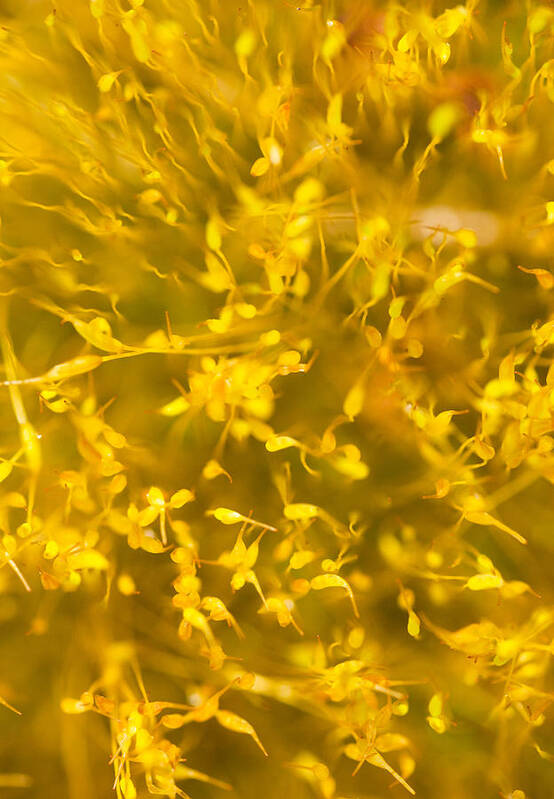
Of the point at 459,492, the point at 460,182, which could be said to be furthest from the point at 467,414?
the point at 460,182

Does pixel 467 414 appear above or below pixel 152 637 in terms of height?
above

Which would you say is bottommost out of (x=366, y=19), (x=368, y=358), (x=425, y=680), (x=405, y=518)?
(x=425, y=680)

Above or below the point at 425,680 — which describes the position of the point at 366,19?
above

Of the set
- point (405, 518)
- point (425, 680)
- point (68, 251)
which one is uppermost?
point (68, 251)

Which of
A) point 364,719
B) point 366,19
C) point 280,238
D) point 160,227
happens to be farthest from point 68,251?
point 364,719

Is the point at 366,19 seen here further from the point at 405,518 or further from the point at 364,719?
the point at 364,719

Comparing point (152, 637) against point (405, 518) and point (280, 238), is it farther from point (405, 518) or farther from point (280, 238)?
point (280, 238)

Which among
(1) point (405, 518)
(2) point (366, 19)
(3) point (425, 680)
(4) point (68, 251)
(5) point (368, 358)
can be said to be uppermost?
(2) point (366, 19)

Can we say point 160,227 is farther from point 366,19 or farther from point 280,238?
point 366,19
